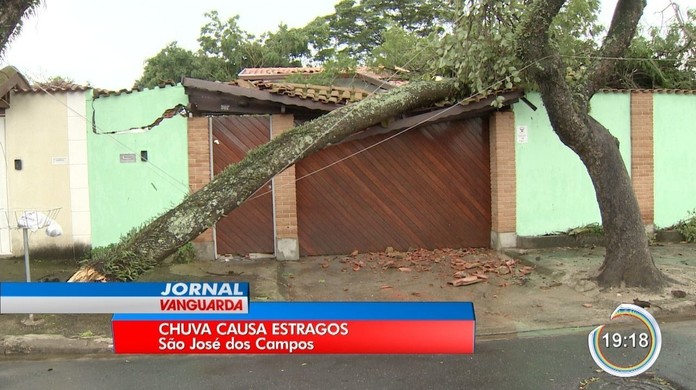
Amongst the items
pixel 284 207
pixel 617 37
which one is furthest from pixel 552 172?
pixel 284 207

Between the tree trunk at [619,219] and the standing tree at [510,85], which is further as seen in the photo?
the tree trunk at [619,219]

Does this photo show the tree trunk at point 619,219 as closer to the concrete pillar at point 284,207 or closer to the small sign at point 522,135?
the small sign at point 522,135

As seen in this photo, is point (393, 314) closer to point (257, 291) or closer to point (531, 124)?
point (257, 291)

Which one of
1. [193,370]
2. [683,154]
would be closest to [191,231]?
[193,370]

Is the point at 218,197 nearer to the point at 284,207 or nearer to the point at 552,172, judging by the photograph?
the point at 284,207

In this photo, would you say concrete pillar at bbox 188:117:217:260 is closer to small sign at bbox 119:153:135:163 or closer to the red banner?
small sign at bbox 119:153:135:163

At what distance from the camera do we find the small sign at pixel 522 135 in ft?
28.8

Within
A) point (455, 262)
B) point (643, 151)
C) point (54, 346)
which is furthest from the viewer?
point (643, 151)

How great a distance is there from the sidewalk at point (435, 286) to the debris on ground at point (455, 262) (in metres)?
0.02

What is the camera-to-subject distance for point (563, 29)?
27.4 ft

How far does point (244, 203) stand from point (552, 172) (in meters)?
5.05

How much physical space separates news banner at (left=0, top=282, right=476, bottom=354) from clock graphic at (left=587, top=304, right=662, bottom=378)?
42.1 inches

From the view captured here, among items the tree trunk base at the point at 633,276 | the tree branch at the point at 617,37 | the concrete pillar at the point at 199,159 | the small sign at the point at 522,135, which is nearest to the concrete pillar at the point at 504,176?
the small sign at the point at 522,135

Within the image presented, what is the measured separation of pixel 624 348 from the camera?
334cm
